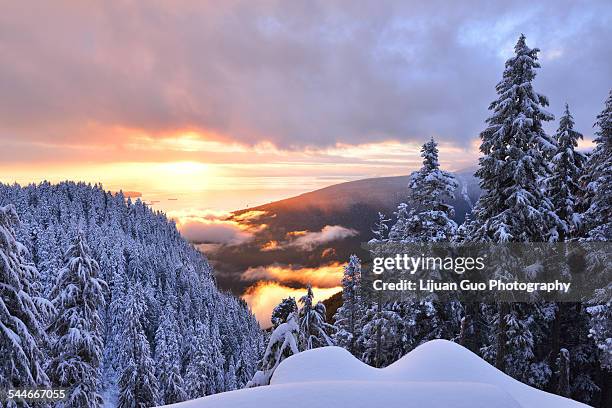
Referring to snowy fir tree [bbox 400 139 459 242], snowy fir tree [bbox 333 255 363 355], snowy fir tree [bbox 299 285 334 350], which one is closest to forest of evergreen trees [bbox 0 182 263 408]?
snowy fir tree [bbox 299 285 334 350]

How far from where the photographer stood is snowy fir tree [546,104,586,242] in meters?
20.8

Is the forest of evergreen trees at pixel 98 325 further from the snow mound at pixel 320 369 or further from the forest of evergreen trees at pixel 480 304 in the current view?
the snow mound at pixel 320 369

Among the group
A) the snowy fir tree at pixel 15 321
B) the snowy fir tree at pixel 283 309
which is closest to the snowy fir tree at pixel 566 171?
the snowy fir tree at pixel 283 309

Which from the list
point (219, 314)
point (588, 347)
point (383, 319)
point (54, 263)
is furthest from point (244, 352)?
point (588, 347)

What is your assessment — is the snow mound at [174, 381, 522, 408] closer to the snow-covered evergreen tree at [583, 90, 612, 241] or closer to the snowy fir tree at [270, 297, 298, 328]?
the snowy fir tree at [270, 297, 298, 328]

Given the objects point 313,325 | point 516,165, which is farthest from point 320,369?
point 516,165

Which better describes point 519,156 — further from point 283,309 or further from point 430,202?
point 283,309

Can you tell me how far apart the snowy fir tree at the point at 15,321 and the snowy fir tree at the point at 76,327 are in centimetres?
373

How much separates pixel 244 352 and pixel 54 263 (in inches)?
1980

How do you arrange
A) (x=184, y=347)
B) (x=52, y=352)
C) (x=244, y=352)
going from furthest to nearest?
(x=244, y=352), (x=184, y=347), (x=52, y=352)

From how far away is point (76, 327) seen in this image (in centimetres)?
1580

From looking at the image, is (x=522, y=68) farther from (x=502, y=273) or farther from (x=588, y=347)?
(x=588, y=347)

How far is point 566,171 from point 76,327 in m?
25.2

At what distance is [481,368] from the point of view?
955 centimetres
